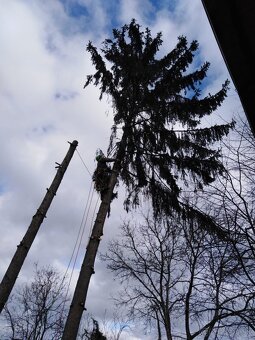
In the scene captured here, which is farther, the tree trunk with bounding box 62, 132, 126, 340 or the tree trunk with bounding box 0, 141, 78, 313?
the tree trunk with bounding box 0, 141, 78, 313

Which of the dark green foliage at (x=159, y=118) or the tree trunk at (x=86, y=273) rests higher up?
the dark green foliage at (x=159, y=118)

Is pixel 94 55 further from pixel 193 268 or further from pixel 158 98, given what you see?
pixel 193 268

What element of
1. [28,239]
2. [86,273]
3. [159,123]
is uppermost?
[159,123]

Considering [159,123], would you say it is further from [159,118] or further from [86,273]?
[86,273]

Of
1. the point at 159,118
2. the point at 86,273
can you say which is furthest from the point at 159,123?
the point at 86,273

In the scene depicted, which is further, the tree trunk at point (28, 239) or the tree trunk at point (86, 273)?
the tree trunk at point (28, 239)

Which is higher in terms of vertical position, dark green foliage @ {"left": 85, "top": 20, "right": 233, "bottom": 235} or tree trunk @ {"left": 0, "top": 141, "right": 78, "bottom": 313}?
dark green foliage @ {"left": 85, "top": 20, "right": 233, "bottom": 235}

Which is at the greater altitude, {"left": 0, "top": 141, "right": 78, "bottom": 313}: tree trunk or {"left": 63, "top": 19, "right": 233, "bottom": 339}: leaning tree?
{"left": 63, "top": 19, "right": 233, "bottom": 339}: leaning tree

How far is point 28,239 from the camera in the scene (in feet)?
23.5

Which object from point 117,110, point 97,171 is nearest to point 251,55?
point 97,171

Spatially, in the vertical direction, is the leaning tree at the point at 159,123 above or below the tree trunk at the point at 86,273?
above

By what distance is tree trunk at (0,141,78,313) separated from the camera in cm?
647

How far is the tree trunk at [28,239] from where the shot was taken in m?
6.47

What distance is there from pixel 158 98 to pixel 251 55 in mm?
7925
